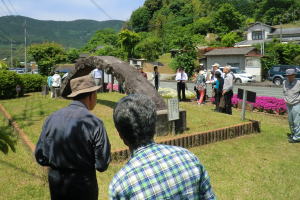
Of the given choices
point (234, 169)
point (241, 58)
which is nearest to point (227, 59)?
point (241, 58)

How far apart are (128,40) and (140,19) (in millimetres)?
55225

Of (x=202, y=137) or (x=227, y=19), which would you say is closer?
(x=202, y=137)

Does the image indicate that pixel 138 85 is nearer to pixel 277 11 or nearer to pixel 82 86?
pixel 82 86

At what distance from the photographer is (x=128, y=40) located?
166 feet

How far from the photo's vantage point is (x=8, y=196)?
4207 millimetres

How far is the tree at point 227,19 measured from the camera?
6756cm

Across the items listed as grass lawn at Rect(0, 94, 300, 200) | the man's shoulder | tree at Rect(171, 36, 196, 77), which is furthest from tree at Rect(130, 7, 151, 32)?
the man's shoulder

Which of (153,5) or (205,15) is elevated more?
(153,5)

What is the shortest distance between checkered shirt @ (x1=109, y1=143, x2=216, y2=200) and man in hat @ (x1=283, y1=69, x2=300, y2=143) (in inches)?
235

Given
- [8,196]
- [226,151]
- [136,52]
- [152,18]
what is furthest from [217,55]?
[152,18]

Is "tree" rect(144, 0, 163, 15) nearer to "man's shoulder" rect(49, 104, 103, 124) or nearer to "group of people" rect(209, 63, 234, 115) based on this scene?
"group of people" rect(209, 63, 234, 115)

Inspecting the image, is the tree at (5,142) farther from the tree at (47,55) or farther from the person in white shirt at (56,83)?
the tree at (47,55)

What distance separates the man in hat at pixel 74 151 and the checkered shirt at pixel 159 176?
92cm

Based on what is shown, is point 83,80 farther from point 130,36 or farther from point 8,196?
point 130,36
